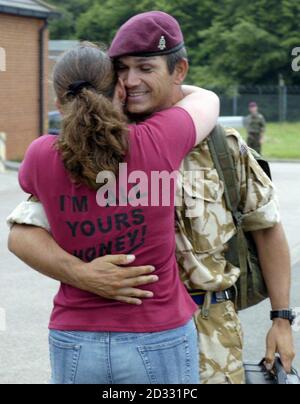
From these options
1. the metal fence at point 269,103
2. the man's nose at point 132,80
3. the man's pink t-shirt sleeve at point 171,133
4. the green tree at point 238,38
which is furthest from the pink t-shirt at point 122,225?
the green tree at point 238,38

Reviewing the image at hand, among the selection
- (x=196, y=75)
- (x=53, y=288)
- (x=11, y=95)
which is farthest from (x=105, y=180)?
(x=196, y=75)

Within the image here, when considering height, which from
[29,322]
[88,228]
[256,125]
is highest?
[88,228]

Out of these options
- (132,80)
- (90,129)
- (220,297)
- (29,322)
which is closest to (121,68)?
(132,80)

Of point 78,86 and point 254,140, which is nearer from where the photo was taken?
point 78,86

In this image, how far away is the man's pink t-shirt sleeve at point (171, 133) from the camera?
1967 mm

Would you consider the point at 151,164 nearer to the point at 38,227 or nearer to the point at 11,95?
the point at 38,227

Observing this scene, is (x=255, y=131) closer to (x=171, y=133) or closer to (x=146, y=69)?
(x=146, y=69)

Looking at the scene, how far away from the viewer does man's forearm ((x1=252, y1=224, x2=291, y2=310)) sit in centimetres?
238

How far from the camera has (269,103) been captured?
4272cm

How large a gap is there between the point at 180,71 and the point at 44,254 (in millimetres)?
653

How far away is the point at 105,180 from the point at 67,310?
1.25 feet

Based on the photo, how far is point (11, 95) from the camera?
19781 mm

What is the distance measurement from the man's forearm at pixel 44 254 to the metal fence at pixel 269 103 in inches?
1614

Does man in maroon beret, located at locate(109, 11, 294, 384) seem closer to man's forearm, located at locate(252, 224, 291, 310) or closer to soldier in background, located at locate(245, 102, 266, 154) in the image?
man's forearm, located at locate(252, 224, 291, 310)
